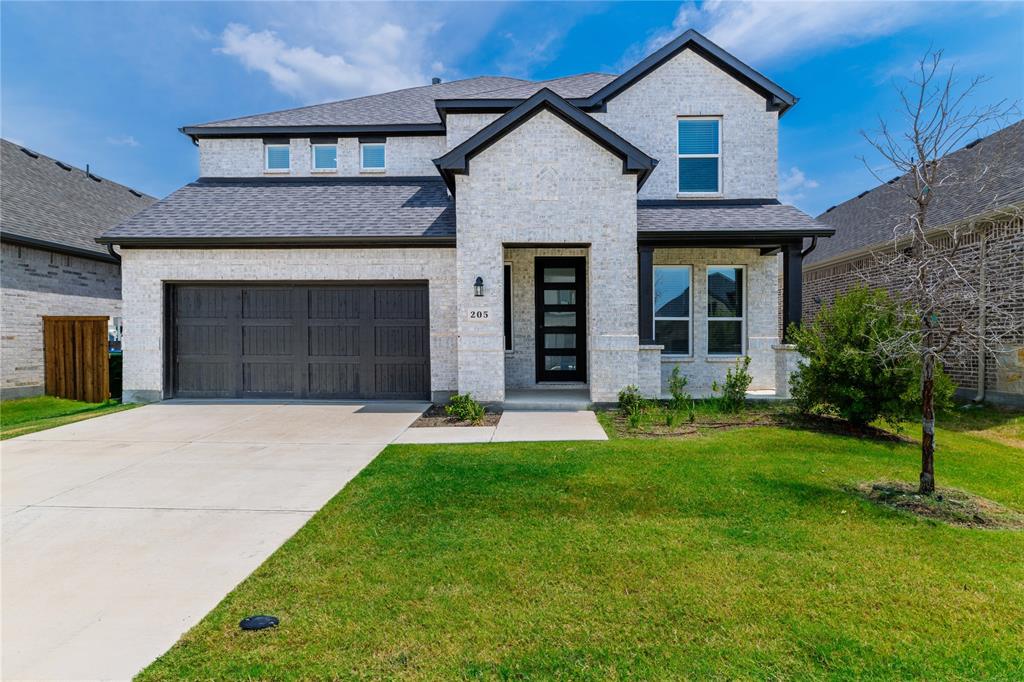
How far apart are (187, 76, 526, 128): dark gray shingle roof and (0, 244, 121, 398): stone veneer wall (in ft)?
16.4

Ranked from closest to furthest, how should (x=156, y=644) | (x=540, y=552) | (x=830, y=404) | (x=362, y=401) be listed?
(x=156, y=644) → (x=540, y=552) → (x=830, y=404) → (x=362, y=401)

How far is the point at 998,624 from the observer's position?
2.79 metres

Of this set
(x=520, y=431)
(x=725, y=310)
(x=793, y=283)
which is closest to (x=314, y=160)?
(x=520, y=431)

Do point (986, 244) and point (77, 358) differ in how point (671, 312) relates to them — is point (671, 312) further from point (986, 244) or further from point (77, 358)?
point (77, 358)

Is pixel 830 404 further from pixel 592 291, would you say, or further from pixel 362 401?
pixel 362 401

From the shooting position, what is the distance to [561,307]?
437 inches

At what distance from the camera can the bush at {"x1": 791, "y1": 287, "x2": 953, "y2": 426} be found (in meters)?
6.80

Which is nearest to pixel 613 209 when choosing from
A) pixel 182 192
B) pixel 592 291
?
pixel 592 291

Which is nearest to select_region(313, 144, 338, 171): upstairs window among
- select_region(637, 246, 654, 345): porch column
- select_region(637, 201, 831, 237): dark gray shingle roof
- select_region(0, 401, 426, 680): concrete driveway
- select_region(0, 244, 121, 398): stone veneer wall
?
select_region(0, 244, 121, 398): stone veneer wall

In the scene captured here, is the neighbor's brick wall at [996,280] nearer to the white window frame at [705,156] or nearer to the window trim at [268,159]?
the white window frame at [705,156]

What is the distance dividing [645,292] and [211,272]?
29.3ft

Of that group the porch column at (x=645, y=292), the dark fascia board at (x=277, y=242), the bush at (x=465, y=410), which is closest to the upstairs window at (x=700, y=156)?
the porch column at (x=645, y=292)

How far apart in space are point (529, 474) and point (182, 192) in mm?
11623

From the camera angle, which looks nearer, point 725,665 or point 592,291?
point 725,665
